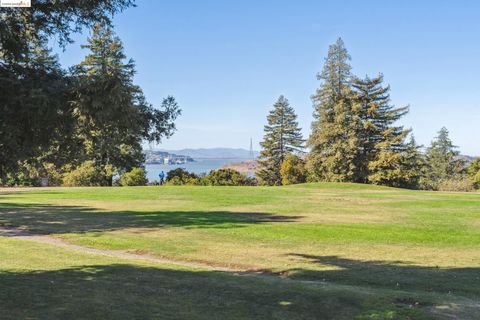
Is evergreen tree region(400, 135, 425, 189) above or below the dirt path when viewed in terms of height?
above

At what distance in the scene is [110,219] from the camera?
1697 centimetres

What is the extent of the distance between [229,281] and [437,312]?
3.31 metres

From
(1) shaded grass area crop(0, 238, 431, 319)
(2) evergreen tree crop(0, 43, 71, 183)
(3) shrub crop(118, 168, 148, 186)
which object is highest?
(2) evergreen tree crop(0, 43, 71, 183)

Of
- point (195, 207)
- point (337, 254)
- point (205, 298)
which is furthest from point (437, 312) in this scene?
point (195, 207)

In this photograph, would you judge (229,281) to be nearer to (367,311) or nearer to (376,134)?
(367,311)

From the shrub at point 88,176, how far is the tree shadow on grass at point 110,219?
2120 centimetres

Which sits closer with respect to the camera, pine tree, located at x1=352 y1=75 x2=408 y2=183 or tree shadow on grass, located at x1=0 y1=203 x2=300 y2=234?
tree shadow on grass, located at x1=0 y1=203 x2=300 y2=234

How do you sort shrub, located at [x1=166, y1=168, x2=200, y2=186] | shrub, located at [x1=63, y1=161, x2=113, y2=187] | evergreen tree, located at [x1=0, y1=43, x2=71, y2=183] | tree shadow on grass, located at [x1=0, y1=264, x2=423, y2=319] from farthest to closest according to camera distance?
shrub, located at [x1=63, y1=161, x2=113, y2=187] < shrub, located at [x1=166, y1=168, x2=200, y2=186] < tree shadow on grass, located at [x1=0, y1=264, x2=423, y2=319] < evergreen tree, located at [x1=0, y1=43, x2=71, y2=183]

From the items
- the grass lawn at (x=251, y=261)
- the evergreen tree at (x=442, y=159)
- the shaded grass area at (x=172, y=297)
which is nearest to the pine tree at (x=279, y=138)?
the evergreen tree at (x=442, y=159)

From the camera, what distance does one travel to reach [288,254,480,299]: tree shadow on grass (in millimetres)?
8344

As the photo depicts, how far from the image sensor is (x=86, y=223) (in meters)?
15.9

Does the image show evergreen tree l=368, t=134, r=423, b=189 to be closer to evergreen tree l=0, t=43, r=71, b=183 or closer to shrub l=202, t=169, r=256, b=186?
shrub l=202, t=169, r=256, b=186

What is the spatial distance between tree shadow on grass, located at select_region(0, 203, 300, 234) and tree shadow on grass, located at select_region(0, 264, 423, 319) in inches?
260

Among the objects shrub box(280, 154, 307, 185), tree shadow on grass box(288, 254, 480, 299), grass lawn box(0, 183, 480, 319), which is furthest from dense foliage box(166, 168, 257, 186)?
tree shadow on grass box(288, 254, 480, 299)
